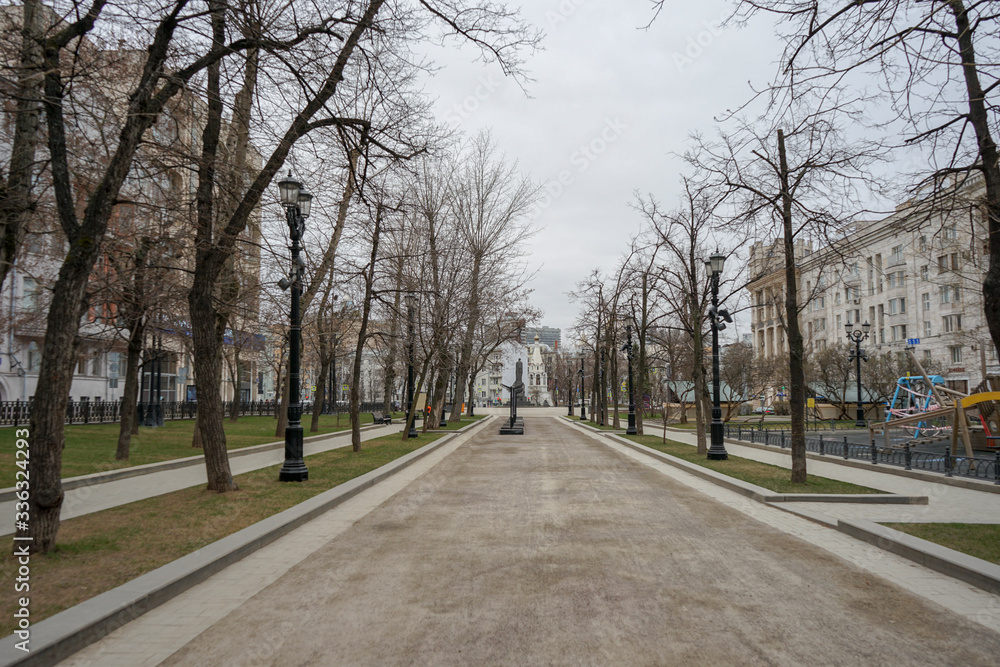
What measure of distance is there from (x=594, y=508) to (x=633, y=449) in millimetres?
Answer: 14447

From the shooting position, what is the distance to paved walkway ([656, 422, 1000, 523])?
9.82 meters

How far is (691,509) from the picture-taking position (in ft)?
35.6

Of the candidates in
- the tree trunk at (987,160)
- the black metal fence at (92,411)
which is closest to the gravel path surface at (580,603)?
the tree trunk at (987,160)

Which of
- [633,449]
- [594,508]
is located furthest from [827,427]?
[594,508]

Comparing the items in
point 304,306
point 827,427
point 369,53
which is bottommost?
point 827,427

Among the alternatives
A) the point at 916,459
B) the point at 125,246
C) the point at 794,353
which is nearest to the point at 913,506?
the point at 794,353

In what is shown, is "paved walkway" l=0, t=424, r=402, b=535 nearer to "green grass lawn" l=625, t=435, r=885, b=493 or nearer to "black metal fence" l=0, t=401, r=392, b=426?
"black metal fence" l=0, t=401, r=392, b=426

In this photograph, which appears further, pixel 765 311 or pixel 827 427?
pixel 765 311

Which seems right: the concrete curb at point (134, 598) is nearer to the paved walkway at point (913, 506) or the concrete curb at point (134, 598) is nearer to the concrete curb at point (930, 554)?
the concrete curb at point (930, 554)

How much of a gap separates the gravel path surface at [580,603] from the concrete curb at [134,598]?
74 centimetres

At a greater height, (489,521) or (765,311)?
(765,311)

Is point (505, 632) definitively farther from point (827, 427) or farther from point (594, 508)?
point (827, 427)

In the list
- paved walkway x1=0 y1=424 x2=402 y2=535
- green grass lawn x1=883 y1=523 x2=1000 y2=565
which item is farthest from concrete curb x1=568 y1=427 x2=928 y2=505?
paved walkway x1=0 y1=424 x2=402 y2=535

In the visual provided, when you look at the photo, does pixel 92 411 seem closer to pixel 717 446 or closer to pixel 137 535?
pixel 717 446
